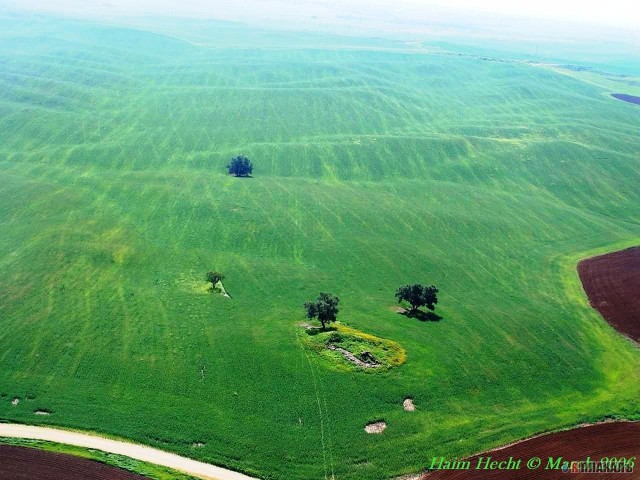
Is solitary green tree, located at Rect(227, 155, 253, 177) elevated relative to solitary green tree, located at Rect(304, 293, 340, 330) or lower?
elevated

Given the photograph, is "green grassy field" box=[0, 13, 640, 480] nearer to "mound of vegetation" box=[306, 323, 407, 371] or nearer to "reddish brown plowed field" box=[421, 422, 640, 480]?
"mound of vegetation" box=[306, 323, 407, 371]

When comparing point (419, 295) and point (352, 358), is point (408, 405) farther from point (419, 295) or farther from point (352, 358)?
point (419, 295)

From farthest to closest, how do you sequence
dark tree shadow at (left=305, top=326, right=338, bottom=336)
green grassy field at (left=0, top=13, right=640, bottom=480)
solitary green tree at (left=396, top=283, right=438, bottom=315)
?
solitary green tree at (left=396, top=283, right=438, bottom=315) → dark tree shadow at (left=305, top=326, right=338, bottom=336) → green grassy field at (left=0, top=13, right=640, bottom=480)

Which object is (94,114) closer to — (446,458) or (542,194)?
(542,194)

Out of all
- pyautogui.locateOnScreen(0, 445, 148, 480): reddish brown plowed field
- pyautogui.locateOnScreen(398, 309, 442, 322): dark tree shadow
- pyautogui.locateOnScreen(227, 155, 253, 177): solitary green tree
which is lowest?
pyautogui.locateOnScreen(0, 445, 148, 480): reddish brown plowed field

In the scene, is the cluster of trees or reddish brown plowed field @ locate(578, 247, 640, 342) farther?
reddish brown plowed field @ locate(578, 247, 640, 342)

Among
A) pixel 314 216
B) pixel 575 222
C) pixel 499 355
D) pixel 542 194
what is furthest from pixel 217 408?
pixel 542 194

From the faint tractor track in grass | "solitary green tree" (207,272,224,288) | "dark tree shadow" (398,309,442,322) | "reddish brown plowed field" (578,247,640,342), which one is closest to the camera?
the faint tractor track in grass

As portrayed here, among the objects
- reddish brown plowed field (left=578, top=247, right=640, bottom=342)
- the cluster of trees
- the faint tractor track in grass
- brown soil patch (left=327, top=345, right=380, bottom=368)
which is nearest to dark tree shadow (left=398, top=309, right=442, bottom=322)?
the cluster of trees
